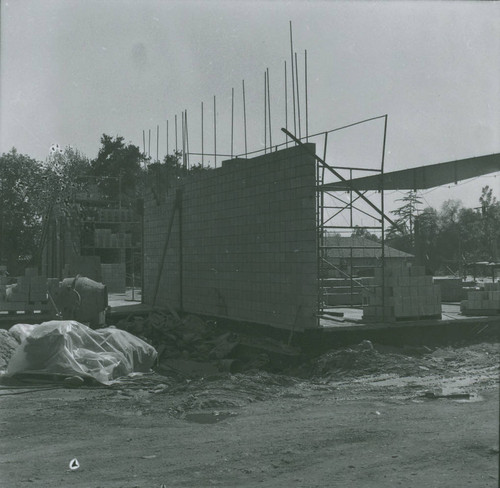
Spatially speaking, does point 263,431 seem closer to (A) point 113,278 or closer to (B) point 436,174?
(B) point 436,174

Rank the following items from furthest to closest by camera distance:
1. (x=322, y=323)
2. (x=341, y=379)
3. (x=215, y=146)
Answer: (x=215, y=146)
(x=322, y=323)
(x=341, y=379)

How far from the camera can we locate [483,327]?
46.2ft

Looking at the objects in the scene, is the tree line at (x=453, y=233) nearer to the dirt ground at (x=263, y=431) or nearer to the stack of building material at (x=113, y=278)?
the stack of building material at (x=113, y=278)

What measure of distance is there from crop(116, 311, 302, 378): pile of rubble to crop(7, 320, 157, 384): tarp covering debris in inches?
52.7

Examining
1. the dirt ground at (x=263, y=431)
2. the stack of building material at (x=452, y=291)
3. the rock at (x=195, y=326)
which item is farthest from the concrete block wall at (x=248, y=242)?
the stack of building material at (x=452, y=291)

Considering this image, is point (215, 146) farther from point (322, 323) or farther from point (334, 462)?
point (334, 462)

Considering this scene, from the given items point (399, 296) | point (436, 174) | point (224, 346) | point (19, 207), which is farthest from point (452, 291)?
point (19, 207)

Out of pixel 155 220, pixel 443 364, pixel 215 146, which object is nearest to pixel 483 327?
pixel 443 364

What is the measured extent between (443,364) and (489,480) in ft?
21.2

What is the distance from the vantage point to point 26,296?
18109 millimetres

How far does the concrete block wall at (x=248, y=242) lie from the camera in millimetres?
12805

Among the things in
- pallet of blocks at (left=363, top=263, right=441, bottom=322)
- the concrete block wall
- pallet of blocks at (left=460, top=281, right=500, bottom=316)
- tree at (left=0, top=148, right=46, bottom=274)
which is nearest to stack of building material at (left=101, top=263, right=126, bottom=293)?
the concrete block wall

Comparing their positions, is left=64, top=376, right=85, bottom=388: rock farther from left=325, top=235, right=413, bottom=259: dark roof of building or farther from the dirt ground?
left=325, top=235, right=413, bottom=259: dark roof of building

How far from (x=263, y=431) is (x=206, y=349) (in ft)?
24.3
